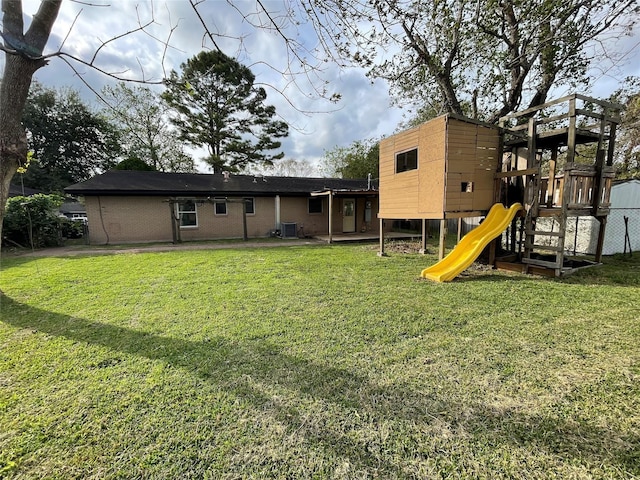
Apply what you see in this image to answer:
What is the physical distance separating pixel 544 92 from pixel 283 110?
11.1 meters

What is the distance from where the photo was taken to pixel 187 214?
41.0 feet

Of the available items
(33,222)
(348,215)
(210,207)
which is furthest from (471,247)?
(33,222)

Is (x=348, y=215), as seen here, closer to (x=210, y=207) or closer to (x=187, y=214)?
(x=210, y=207)

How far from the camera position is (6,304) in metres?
3.96

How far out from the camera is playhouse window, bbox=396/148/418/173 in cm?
688

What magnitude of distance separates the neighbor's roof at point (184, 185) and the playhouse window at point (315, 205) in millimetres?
631

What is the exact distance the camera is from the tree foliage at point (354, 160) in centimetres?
2579

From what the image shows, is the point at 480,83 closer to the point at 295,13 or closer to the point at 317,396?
the point at 295,13

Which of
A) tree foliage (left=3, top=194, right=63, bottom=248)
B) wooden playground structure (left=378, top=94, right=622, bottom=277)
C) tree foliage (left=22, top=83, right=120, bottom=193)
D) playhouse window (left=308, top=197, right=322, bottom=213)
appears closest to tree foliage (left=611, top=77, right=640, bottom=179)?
wooden playground structure (left=378, top=94, right=622, bottom=277)

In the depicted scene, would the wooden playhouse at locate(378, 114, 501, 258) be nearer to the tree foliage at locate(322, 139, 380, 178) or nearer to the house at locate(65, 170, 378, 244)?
the house at locate(65, 170, 378, 244)

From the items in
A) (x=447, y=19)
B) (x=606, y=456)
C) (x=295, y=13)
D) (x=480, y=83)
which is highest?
(x=447, y=19)

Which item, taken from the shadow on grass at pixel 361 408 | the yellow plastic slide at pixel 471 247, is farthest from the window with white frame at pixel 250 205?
the shadow on grass at pixel 361 408

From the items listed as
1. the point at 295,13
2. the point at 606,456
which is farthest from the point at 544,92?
the point at 606,456

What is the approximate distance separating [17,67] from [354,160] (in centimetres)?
2621
